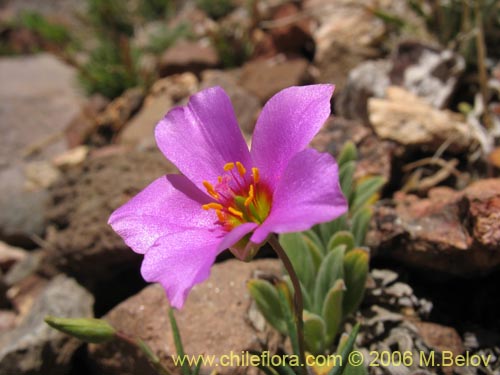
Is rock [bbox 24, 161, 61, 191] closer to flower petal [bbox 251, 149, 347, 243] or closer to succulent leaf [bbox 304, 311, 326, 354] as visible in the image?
succulent leaf [bbox 304, 311, 326, 354]

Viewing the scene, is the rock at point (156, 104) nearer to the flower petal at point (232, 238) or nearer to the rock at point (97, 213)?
the rock at point (97, 213)

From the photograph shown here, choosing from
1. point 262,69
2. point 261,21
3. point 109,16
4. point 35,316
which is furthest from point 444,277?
point 109,16

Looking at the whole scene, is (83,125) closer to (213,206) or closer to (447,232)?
(213,206)

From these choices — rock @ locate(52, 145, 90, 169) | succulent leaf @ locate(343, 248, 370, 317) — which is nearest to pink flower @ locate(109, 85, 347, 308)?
succulent leaf @ locate(343, 248, 370, 317)

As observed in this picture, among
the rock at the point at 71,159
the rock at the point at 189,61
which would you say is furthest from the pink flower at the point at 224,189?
the rock at the point at 189,61

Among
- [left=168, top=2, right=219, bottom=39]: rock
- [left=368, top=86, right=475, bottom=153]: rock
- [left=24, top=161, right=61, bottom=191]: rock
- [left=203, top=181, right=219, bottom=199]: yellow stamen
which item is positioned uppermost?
[left=203, top=181, right=219, bottom=199]: yellow stamen

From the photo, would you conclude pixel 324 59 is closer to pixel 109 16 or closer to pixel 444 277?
pixel 444 277

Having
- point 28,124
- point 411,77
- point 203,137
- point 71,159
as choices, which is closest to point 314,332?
point 203,137
